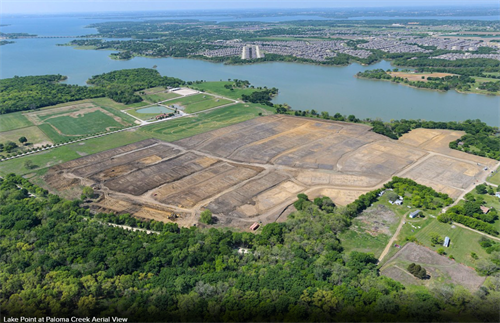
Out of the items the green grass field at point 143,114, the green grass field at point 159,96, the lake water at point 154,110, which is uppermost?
the green grass field at point 159,96

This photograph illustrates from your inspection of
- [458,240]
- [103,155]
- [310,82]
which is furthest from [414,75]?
[103,155]

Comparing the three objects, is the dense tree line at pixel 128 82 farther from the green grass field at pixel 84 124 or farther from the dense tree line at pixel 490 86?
Answer: the dense tree line at pixel 490 86

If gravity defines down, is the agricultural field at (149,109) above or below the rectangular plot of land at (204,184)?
above

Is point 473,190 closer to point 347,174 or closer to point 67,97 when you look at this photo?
point 347,174

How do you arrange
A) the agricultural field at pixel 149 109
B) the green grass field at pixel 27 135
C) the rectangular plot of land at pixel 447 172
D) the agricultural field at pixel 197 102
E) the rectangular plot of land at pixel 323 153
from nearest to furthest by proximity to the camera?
the rectangular plot of land at pixel 447 172 → the rectangular plot of land at pixel 323 153 → the green grass field at pixel 27 135 → the agricultural field at pixel 149 109 → the agricultural field at pixel 197 102

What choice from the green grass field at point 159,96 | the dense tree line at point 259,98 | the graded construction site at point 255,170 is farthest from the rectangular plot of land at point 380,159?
the green grass field at point 159,96

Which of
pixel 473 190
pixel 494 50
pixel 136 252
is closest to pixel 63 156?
pixel 136 252

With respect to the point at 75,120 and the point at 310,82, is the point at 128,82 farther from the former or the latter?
the point at 310,82

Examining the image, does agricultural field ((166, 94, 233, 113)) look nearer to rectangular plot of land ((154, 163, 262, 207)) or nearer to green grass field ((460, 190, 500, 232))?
rectangular plot of land ((154, 163, 262, 207))
